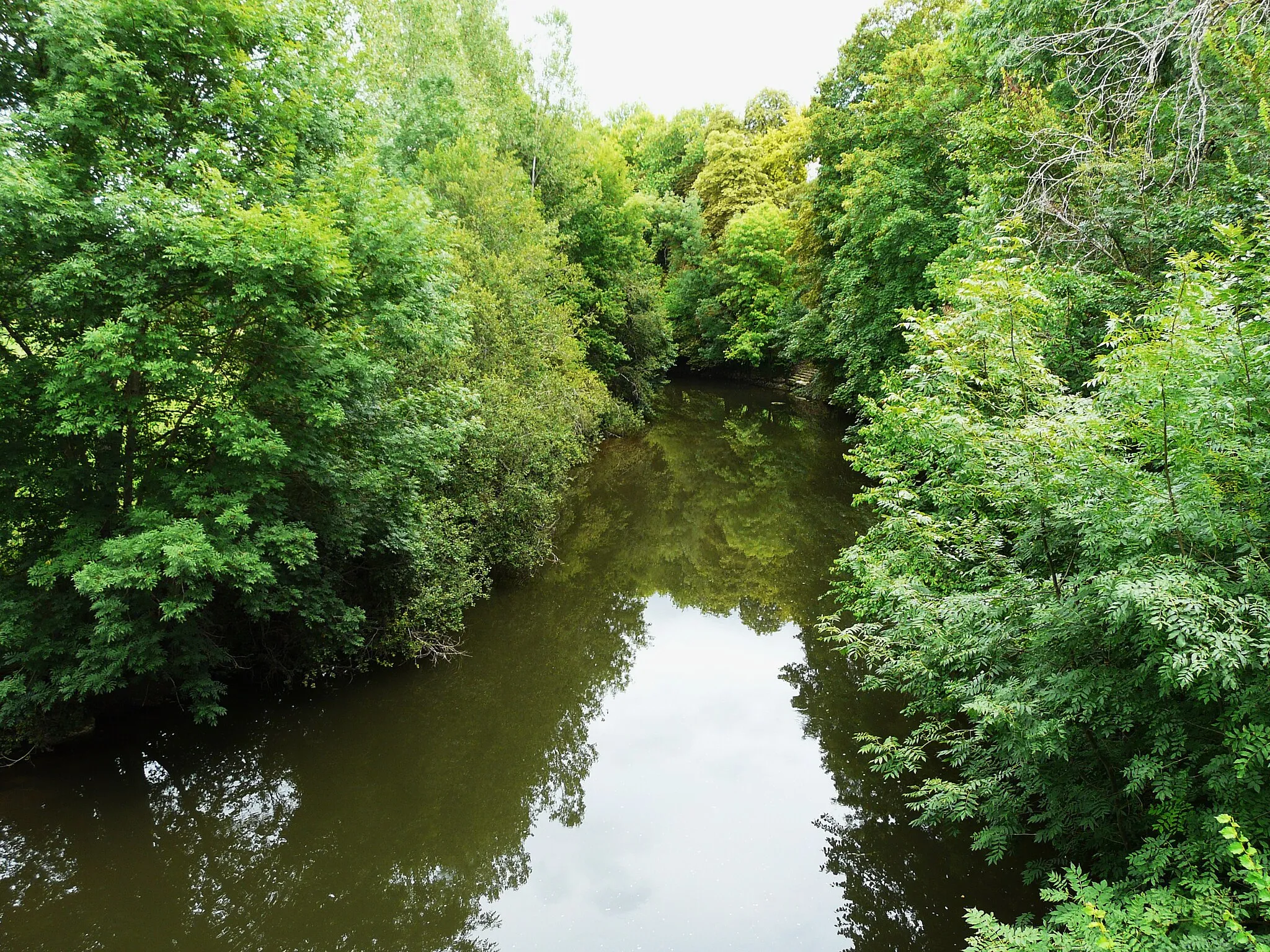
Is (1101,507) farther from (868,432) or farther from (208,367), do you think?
(208,367)

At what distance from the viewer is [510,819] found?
7.59 metres

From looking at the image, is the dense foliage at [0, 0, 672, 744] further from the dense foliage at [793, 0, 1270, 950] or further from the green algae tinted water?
the dense foliage at [793, 0, 1270, 950]

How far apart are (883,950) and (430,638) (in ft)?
24.1

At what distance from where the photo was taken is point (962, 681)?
519 centimetres

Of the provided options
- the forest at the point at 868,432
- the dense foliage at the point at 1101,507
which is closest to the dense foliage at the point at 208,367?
the forest at the point at 868,432

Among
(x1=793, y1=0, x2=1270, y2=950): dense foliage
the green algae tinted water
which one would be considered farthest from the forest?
the green algae tinted water

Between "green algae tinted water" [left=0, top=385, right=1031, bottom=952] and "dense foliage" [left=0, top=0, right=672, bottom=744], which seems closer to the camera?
"green algae tinted water" [left=0, top=385, right=1031, bottom=952]

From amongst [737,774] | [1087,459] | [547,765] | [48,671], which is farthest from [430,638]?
[1087,459]

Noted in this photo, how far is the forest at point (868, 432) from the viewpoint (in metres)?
3.75

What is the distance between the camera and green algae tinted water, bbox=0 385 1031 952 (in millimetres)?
6094

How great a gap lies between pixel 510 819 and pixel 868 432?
21.6 ft

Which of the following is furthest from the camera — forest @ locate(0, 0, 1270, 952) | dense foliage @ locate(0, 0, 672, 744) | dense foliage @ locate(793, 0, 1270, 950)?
dense foliage @ locate(0, 0, 672, 744)

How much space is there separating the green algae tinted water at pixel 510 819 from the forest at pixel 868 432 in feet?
2.36

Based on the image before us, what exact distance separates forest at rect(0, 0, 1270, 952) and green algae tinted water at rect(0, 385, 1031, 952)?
72 cm
